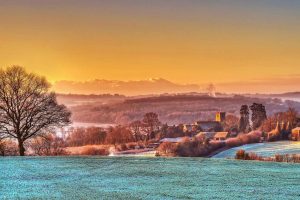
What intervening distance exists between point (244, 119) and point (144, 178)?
49045mm

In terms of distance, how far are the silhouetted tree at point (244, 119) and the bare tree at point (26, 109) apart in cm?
2837

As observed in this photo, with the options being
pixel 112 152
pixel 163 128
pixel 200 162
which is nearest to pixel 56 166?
pixel 200 162

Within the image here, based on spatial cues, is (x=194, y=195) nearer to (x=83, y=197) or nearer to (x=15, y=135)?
(x=83, y=197)

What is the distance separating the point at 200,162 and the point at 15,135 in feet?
81.3

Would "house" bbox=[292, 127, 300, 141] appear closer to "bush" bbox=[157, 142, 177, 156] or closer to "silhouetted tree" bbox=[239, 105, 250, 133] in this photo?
"silhouetted tree" bbox=[239, 105, 250, 133]

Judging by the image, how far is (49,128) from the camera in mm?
58812

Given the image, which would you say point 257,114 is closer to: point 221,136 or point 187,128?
point 221,136

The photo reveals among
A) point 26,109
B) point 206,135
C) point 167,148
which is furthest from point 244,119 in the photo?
point 26,109

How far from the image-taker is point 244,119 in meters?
79.5

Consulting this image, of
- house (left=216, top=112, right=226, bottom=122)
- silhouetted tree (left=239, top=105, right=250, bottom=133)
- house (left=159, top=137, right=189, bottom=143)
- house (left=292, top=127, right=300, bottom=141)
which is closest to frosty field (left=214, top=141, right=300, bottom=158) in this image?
house (left=292, top=127, right=300, bottom=141)

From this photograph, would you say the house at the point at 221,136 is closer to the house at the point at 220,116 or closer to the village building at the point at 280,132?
the house at the point at 220,116

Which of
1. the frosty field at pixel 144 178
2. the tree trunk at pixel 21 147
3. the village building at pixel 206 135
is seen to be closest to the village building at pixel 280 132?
the village building at pixel 206 135

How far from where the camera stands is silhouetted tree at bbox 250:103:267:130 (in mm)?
79194

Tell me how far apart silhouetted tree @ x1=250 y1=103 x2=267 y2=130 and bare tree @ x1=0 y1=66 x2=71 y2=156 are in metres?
30.4
